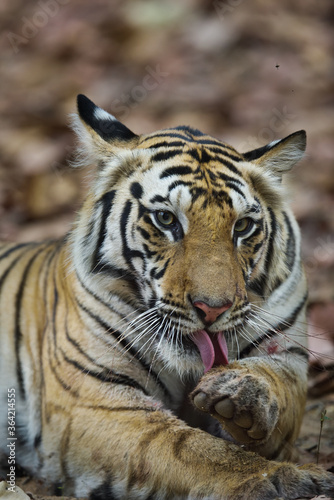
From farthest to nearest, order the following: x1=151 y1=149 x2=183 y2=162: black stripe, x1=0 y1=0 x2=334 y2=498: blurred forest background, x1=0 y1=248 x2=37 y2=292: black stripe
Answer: x1=0 y1=0 x2=334 y2=498: blurred forest background, x1=0 y1=248 x2=37 y2=292: black stripe, x1=151 y1=149 x2=183 y2=162: black stripe

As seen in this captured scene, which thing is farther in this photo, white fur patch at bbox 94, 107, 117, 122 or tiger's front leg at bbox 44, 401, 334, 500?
white fur patch at bbox 94, 107, 117, 122

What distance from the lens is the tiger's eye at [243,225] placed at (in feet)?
8.74

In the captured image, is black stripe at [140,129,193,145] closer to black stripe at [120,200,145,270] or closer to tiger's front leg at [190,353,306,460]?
black stripe at [120,200,145,270]

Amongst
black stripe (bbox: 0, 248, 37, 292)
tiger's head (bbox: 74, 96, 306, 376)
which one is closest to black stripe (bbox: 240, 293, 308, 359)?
tiger's head (bbox: 74, 96, 306, 376)

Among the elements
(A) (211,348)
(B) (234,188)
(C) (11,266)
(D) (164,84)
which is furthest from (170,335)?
(D) (164,84)

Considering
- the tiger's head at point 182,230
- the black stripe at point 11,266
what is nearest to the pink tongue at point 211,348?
the tiger's head at point 182,230

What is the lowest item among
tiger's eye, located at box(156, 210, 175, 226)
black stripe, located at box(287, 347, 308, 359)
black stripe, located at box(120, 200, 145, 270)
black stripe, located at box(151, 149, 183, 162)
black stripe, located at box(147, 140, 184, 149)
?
black stripe, located at box(287, 347, 308, 359)

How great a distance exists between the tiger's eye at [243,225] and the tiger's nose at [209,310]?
14.1 inches

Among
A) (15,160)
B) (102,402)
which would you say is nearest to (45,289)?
(102,402)

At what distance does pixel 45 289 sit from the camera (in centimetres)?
338

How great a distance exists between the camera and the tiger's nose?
7.84 feet

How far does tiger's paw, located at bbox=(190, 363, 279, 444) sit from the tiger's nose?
0.18 meters

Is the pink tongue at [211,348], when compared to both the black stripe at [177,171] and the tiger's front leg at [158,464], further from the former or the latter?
the black stripe at [177,171]

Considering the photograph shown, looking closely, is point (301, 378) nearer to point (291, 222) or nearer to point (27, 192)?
point (291, 222)
